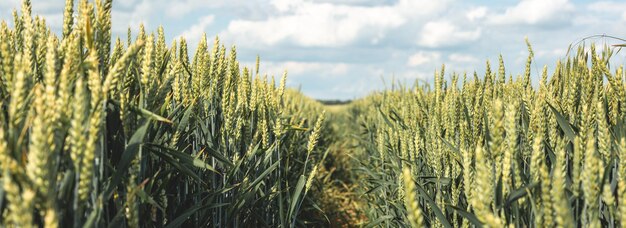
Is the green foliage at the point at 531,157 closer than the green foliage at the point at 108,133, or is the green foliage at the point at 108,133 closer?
the green foliage at the point at 108,133

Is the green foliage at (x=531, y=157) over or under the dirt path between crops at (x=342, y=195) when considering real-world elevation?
over

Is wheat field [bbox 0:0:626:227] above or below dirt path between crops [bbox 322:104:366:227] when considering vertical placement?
above

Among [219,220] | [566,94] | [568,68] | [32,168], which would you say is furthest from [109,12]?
[568,68]

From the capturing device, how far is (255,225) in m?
2.67

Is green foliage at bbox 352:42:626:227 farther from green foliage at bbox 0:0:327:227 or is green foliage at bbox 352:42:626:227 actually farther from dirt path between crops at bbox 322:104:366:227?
dirt path between crops at bbox 322:104:366:227

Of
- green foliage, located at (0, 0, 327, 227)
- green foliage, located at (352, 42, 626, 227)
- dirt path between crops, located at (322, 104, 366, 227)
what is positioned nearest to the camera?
green foliage, located at (0, 0, 327, 227)

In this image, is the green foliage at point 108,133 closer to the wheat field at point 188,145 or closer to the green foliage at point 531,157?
the wheat field at point 188,145

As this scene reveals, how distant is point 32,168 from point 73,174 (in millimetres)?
177

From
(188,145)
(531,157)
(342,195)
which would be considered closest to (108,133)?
(188,145)

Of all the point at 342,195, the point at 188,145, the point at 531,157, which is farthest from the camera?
the point at 342,195

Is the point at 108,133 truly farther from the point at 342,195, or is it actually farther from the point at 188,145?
the point at 342,195

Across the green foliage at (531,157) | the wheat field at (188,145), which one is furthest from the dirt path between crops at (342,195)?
the wheat field at (188,145)

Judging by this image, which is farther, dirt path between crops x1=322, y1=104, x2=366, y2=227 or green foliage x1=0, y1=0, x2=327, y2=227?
dirt path between crops x1=322, y1=104, x2=366, y2=227

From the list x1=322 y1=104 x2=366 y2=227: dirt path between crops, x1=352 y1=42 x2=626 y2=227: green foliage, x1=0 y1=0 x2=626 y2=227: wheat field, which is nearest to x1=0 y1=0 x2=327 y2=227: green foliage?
x1=0 y1=0 x2=626 y2=227: wheat field
